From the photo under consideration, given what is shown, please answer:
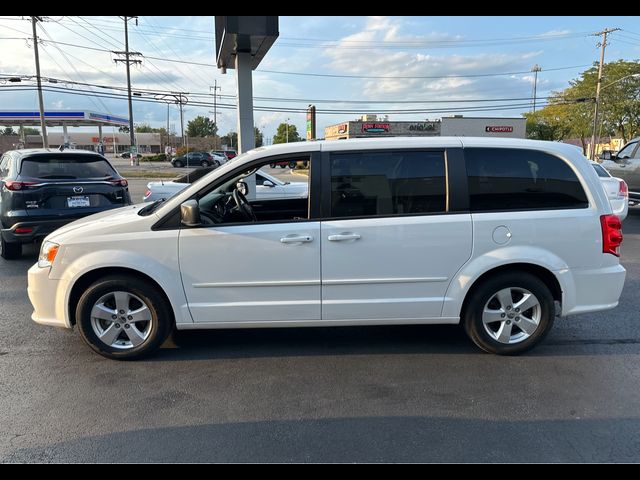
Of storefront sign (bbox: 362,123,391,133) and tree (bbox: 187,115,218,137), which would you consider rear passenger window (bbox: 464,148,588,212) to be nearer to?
storefront sign (bbox: 362,123,391,133)

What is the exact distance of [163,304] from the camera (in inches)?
151

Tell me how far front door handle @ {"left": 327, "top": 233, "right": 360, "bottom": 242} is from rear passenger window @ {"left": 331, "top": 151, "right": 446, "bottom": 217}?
0.18 m

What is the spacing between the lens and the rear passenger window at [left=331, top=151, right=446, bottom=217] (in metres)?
3.83

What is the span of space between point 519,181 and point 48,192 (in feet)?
21.0

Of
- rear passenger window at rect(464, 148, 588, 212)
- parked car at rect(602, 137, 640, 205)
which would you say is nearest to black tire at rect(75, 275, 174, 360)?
rear passenger window at rect(464, 148, 588, 212)

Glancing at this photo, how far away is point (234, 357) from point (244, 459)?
141 centimetres

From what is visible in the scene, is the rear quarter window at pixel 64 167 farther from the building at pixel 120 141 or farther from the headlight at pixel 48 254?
the building at pixel 120 141

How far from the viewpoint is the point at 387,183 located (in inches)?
152

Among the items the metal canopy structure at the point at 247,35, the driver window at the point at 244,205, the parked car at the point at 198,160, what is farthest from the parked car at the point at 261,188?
the parked car at the point at 198,160

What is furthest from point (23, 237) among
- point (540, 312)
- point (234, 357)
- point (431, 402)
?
point (540, 312)

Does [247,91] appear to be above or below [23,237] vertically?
above

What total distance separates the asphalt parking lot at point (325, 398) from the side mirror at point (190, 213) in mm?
A: 1192

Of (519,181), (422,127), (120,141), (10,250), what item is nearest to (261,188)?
(10,250)
